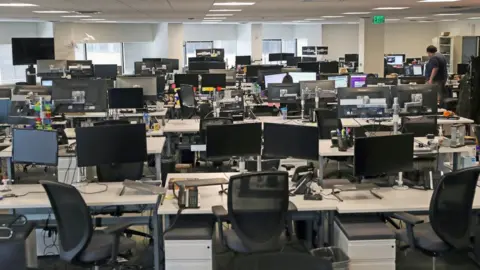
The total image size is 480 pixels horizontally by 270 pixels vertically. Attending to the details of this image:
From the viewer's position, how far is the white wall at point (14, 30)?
634 inches

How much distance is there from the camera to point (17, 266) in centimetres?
433

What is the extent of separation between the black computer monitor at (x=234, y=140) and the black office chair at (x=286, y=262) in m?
2.53

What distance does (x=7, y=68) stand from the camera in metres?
16.7

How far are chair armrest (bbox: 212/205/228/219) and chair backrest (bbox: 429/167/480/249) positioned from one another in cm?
148

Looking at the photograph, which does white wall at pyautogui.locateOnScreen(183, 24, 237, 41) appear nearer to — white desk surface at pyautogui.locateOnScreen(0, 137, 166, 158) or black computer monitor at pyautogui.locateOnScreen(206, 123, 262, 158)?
white desk surface at pyautogui.locateOnScreen(0, 137, 166, 158)

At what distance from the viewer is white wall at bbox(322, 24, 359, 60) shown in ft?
73.0

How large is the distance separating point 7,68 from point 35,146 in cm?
1286

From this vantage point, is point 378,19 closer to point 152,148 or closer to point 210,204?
point 152,148

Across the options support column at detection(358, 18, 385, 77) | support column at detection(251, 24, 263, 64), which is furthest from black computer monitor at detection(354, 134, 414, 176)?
support column at detection(251, 24, 263, 64)

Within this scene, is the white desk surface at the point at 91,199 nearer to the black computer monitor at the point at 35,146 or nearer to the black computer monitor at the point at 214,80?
the black computer monitor at the point at 35,146

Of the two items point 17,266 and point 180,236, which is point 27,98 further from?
point 180,236

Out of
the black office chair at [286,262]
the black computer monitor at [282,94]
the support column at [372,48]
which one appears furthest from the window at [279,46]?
the black office chair at [286,262]

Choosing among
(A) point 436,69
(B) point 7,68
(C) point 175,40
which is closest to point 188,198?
(A) point 436,69

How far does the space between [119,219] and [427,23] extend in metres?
19.4
